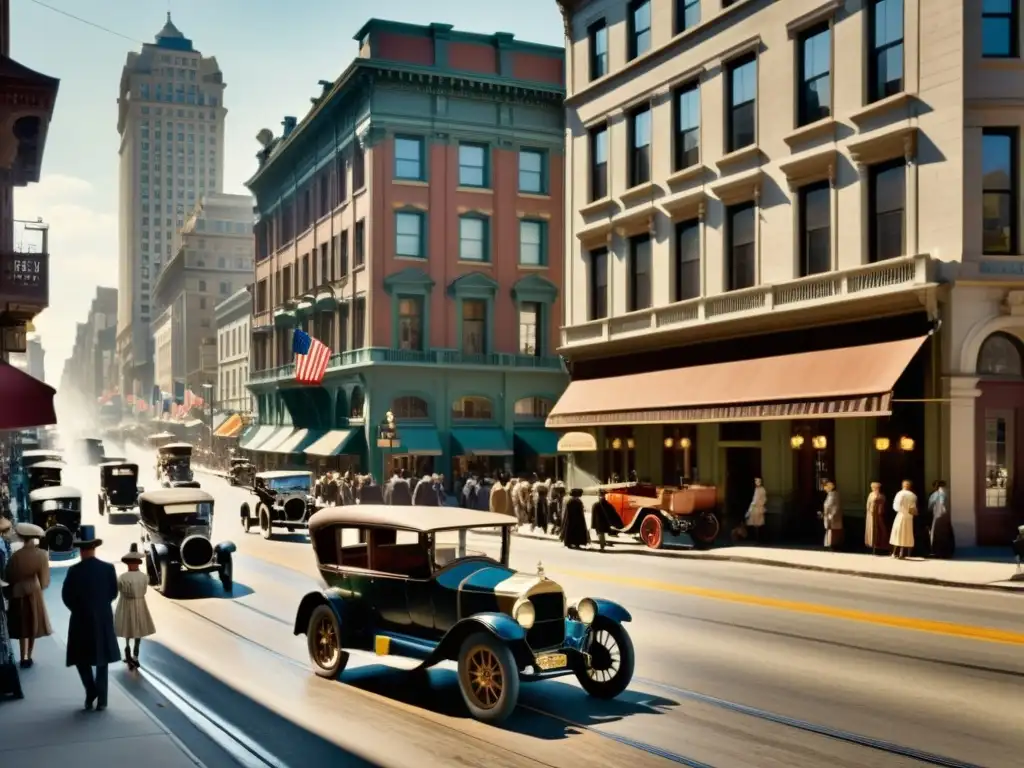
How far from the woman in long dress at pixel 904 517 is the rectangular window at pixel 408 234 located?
33008 millimetres

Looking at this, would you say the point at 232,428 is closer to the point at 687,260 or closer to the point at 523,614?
the point at 687,260

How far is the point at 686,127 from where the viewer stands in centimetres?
3300

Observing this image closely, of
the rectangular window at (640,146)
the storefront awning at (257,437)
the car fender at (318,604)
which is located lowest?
the car fender at (318,604)

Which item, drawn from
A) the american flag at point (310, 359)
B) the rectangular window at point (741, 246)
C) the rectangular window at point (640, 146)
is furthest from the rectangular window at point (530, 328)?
the rectangular window at point (741, 246)

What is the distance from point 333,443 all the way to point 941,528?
3566 cm

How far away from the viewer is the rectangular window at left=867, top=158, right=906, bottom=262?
25625 mm

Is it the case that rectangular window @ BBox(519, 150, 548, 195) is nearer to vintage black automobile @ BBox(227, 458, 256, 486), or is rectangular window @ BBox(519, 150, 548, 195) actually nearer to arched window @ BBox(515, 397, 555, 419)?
arched window @ BBox(515, 397, 555, 419)

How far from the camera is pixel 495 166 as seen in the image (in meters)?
54.2

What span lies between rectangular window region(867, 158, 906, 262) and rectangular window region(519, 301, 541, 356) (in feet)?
96.6

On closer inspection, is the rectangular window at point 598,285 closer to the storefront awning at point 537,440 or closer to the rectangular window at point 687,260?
the rectangular window at point 687,260

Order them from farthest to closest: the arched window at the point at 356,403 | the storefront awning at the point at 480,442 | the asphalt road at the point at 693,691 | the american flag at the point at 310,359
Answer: the arched window at the point at 356,403 < the storefront awning at the point at 480,442 < the american flag at the point at 310,359 < the asphalt road at the point at 693,691

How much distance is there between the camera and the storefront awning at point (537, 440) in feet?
175

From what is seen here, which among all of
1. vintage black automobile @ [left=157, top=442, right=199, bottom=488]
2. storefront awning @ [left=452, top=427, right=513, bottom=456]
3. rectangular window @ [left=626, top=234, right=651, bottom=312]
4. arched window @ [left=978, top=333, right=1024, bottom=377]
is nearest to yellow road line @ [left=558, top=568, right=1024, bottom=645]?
arched window @ [left=978, top=333, right=1024, bottom=377]

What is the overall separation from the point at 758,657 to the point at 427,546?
4.54m
